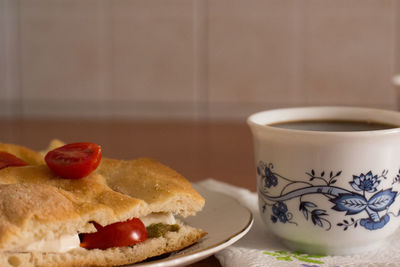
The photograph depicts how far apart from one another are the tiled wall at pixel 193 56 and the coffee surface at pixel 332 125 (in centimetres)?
225

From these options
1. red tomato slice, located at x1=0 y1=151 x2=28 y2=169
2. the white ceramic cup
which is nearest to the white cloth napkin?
the white ceramic cup

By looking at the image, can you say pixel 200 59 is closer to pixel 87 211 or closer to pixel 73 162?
pixel 73 162

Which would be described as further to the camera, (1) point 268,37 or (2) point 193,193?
(1) point 268,37

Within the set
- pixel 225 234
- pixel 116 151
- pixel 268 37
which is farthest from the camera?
pixel 268 37

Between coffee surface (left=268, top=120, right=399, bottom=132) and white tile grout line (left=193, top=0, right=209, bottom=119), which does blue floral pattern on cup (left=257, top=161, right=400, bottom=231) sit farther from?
white tile grout line (left=193, top=0, right=209, bottom=119)

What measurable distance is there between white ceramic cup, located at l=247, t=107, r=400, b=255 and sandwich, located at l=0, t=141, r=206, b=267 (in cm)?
15

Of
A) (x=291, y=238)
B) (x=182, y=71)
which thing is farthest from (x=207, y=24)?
(x=291, y=238)

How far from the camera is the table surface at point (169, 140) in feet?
5.85

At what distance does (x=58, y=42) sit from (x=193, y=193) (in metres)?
2.66

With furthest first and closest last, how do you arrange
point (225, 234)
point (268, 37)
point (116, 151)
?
point (268, 37), point (116, 151), point (225, 234)

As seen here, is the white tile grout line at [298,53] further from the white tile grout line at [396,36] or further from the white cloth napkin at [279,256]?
the white cloth napkin at [279,256]

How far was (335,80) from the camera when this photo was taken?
329 cm

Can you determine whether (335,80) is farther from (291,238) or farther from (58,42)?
(291,238)

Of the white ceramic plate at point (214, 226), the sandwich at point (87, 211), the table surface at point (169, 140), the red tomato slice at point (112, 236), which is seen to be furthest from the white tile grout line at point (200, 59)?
the red tomato slice at point (112, 236)
